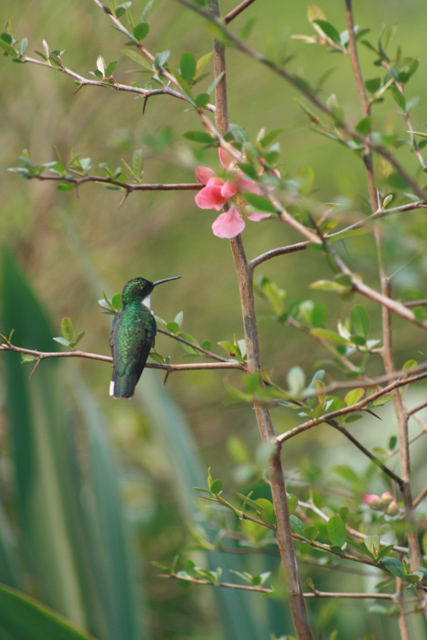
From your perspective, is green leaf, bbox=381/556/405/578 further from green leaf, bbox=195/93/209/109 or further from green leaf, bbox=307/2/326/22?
green leaf, bbox=307/2/326/22

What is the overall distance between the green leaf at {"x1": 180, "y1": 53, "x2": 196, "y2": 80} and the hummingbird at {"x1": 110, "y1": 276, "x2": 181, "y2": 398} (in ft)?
0.92

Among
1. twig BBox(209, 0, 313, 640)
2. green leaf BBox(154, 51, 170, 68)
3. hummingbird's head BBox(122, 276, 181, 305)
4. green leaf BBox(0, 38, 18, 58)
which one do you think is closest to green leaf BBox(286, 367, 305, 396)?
twig BBox(209, 0, 313, 640)

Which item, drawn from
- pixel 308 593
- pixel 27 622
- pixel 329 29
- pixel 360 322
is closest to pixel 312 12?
pixel 329 29

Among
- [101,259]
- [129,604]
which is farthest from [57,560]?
[101,259]

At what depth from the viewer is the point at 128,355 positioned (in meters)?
0.72

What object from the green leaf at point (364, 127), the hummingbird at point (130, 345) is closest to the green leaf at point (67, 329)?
the hummingbird at point (130, 345)

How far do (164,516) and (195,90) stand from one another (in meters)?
2.11

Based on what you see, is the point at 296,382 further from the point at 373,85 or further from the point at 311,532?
the point at 373,85

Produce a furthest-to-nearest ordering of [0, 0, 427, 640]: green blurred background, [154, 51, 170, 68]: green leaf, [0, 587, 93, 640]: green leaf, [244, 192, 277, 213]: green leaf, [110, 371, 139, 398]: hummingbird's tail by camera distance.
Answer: [0, 0, 427, 640]: green blurred background, [0, 587, 93, 640]: green leaf, [110, 371, 139, 398]: hummingbird's tail, [154, 51, 170, 68]: green leaf, [244, 192, 277, 213]: green leaf

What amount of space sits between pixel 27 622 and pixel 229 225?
687 millimetres

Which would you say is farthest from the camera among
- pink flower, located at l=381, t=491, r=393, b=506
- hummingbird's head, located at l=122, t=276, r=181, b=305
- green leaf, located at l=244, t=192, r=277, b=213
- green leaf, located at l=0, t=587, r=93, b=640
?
hummingbird's head, located at l=122, t=276, r=181, b=305

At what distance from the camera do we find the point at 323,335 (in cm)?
39

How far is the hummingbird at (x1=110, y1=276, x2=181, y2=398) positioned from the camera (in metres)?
0.71

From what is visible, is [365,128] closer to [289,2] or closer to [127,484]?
[127,484]
